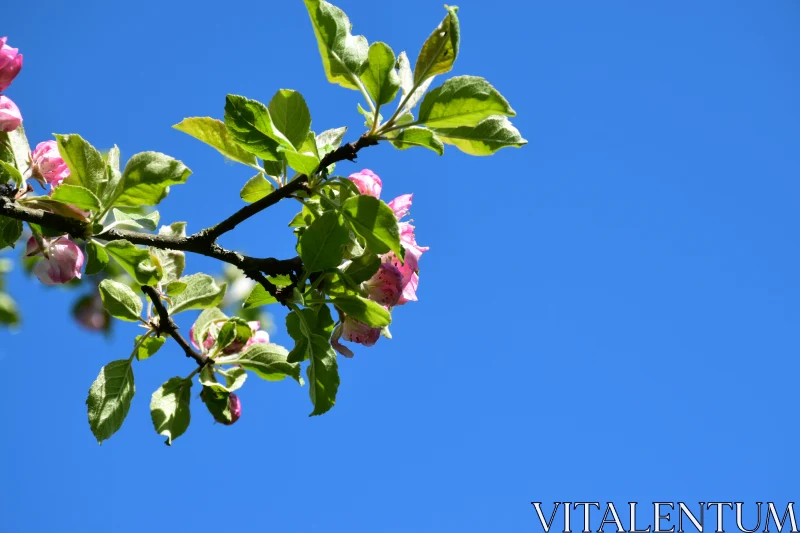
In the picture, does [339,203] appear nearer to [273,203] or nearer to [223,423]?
[273,203]

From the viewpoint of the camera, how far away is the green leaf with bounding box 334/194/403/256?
3.99 feet

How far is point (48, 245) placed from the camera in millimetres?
1429

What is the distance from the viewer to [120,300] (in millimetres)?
1530

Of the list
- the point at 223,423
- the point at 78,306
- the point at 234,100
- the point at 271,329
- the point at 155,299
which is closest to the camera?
the point at 234,100

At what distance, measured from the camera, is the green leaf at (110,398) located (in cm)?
145

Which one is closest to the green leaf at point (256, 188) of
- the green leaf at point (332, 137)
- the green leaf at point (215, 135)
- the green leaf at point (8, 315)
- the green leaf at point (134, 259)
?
the green leaf at point (215, 135)

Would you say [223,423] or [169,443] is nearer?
[169,443]

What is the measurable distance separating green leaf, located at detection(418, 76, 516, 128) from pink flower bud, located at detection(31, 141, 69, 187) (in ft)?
2.29

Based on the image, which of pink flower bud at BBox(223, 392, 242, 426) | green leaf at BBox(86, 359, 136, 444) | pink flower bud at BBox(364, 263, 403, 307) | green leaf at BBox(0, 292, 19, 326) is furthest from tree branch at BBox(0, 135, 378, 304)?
green leaf at BBox(0, 292, 19, 326)

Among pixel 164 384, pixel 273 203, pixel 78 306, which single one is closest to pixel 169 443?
pixel 164 384

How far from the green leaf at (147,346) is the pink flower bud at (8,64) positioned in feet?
1.86

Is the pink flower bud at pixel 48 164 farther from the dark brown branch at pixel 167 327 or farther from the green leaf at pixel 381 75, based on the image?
the green leaf at pixel 381 75

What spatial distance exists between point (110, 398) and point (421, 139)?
80cm

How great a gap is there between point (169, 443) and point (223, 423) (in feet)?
0.46
